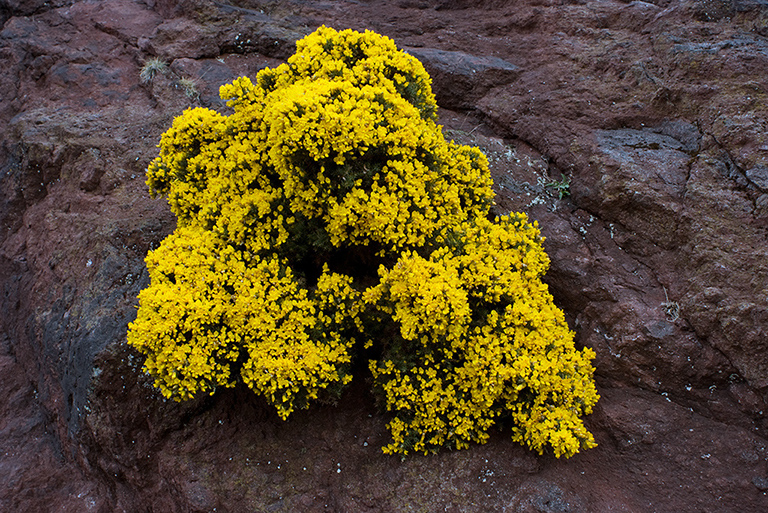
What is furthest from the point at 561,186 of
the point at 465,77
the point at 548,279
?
the point at 465,77

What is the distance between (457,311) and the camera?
3.29m

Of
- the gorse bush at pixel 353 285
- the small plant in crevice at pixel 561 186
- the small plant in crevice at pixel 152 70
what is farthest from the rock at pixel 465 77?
the small plant in crevice at pixel 152 70

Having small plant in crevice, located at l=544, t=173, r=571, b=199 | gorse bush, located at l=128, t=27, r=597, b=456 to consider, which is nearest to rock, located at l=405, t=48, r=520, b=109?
small plant in crevice, located at l=544, t=173, r=571, b=199

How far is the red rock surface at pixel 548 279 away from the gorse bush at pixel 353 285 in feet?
1.43

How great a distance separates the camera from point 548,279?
434 centimetres

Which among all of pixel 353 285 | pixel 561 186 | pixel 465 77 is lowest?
pixel 353 285

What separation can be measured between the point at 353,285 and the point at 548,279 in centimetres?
162

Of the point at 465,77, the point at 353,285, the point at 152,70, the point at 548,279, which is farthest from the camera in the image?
the point at 152,70

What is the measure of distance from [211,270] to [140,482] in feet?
5.84

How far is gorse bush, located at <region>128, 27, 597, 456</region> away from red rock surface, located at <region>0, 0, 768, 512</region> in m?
0.44

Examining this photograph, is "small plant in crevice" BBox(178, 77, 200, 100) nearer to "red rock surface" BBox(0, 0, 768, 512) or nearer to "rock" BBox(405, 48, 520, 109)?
"red rock surface" BBox(0, 0, 768, 512)

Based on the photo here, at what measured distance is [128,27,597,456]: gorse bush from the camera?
335cm

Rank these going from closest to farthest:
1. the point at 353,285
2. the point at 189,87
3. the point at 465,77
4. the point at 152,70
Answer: the point at 353,285
the point at 465,77
the point at 189,87
the point at 152,70

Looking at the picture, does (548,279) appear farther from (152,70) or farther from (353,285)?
(152,70)
